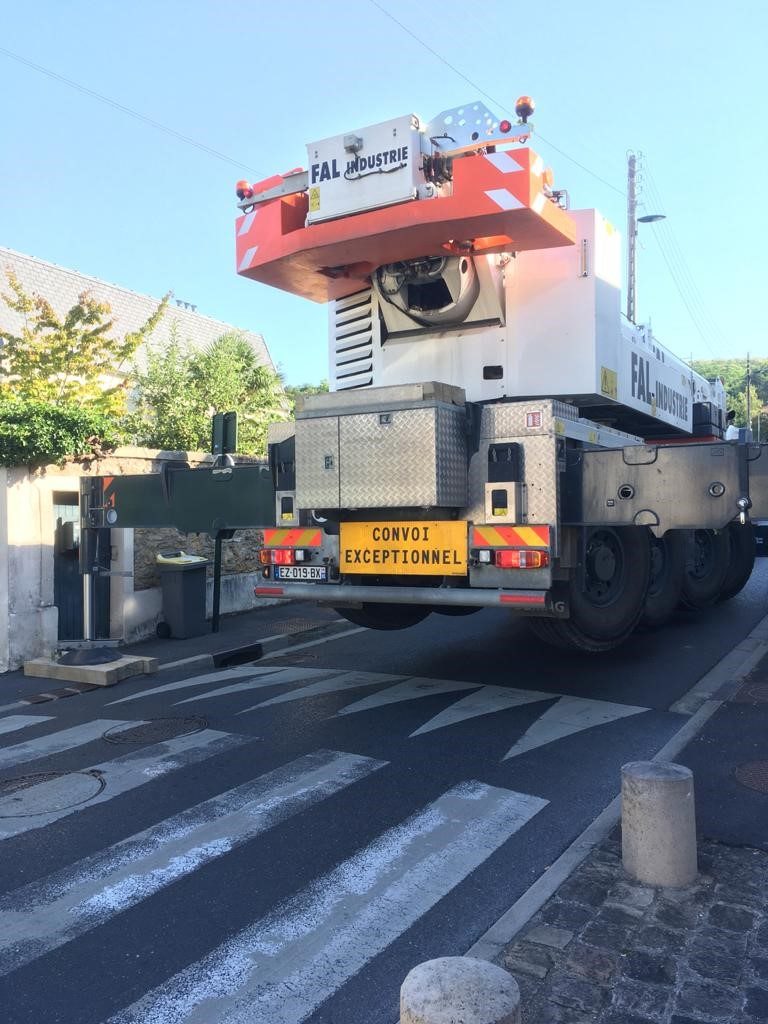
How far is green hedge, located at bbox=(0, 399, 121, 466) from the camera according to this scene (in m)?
8.88

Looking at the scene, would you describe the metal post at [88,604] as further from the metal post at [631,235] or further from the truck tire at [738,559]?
the metal post at [631,235]

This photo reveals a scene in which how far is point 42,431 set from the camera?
8984 mm

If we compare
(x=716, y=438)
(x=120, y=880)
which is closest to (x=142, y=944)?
(x=120, y=880)

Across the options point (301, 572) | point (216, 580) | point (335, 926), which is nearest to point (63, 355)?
point (216, 580)

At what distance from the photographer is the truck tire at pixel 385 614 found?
26.3 feet

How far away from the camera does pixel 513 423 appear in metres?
5.92

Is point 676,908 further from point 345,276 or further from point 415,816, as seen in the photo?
point 345,276

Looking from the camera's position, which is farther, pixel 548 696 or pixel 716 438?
pixel 716 438

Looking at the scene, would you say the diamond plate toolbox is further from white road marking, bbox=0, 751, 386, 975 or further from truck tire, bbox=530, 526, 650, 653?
white road marking, bbox=0, 751, 386, 975

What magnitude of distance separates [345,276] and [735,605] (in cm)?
769

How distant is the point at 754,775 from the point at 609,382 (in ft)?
11.6

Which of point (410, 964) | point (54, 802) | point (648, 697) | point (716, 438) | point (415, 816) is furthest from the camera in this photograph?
point (716, 438)

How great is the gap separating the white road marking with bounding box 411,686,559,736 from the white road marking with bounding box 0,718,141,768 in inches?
93.6

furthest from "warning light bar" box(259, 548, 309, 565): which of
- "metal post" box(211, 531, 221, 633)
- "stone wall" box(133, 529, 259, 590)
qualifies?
"stone wall" box(133, 529, 259, 590)
